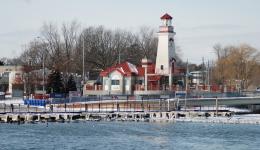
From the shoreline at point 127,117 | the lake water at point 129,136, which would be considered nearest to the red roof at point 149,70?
the shoreline at point 127,117

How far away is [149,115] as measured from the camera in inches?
3895

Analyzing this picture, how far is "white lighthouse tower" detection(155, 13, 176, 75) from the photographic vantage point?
432 ft

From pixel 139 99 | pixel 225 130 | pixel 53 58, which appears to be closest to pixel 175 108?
pixel 139 99

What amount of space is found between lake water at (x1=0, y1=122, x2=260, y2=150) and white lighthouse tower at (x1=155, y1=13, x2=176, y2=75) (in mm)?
38860

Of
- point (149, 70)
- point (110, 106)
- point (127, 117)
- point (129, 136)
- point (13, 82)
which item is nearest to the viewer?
point (129, 136)

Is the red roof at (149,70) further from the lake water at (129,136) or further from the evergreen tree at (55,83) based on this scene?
the lake water at (129,136)

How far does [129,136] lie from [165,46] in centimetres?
5854

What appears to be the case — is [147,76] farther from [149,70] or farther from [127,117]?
[127,117]

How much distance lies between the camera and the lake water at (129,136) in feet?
216

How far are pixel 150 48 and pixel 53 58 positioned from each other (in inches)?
1118

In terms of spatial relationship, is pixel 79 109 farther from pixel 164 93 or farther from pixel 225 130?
pixel 225 130

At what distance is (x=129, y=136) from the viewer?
246 feet

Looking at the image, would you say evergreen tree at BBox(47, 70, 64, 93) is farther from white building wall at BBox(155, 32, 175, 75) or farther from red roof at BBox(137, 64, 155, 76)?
white building wall at BBox(155, 32, 175, 75)

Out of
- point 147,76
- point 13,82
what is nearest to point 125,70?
point 147,76
